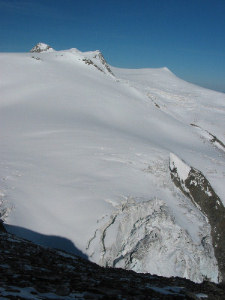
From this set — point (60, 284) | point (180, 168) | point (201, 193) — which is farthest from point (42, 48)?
point (60, 284)

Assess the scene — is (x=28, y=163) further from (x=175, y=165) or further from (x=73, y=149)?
(x=175, y=165)

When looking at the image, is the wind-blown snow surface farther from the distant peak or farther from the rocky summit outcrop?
the distant peak

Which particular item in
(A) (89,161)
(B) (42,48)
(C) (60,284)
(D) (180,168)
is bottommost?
(C) (60,284)

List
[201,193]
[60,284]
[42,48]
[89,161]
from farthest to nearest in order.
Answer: [42,48], [201,193], [89,161], [60,284]

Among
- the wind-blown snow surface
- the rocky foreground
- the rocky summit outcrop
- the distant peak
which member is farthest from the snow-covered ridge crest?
the distant peak

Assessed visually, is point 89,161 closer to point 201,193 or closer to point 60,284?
point 201,193

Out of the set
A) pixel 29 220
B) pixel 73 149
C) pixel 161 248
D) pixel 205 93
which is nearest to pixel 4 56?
pixel 73 149

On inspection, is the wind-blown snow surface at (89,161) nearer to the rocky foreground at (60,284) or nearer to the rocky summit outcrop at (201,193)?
the rocky summit outcrop at (201,193)
